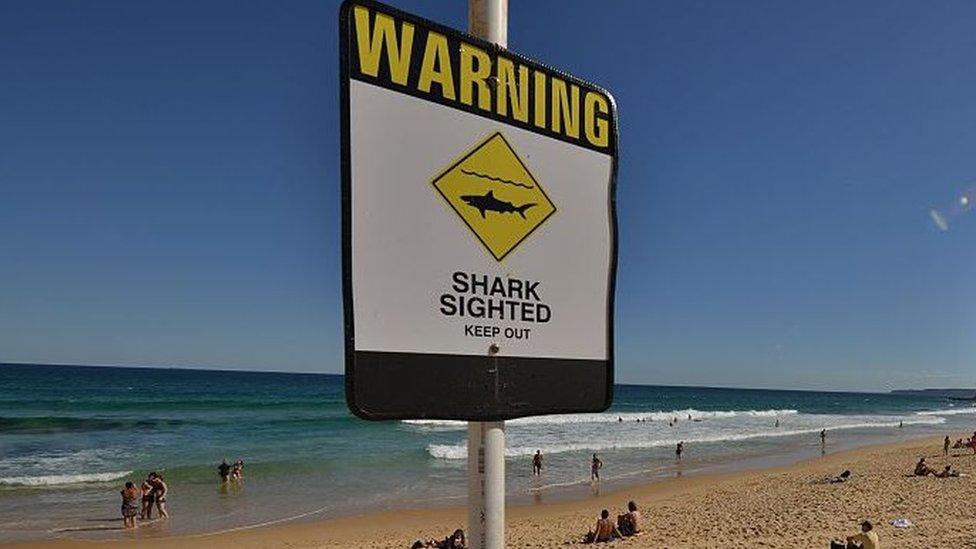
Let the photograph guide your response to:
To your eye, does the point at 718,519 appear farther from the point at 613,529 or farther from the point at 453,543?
the point at 453,543

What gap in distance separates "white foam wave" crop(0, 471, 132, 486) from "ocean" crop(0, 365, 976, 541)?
0.06 meters

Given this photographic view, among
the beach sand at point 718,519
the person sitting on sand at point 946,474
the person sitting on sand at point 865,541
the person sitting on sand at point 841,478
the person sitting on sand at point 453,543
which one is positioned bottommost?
the person sitting on sand at point 841,478

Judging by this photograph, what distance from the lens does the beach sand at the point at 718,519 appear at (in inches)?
558

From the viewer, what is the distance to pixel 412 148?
136cm

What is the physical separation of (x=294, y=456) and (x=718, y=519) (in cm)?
1888

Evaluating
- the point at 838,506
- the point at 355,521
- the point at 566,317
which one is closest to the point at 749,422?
the point at 838,506

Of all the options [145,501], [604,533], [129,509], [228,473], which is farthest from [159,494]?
[604,533]

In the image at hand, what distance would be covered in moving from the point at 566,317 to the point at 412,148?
1.69ft

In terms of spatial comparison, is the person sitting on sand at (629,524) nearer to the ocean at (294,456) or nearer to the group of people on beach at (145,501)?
the ocean at (294,456)

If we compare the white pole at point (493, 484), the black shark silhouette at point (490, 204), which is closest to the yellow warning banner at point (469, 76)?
the black shark silhouette at point (490, 204)

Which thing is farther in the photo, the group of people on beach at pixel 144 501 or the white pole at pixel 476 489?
the group of people on beach at pixel 144 501

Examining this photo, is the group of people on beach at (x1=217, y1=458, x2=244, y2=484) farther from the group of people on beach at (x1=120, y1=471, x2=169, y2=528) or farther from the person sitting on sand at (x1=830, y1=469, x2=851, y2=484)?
the person sitting on sand at (x1=830, y1=469, x2=851, y2=484)

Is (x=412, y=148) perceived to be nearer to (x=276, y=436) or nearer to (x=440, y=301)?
(x=440, y=301)

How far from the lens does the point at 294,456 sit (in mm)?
29531
